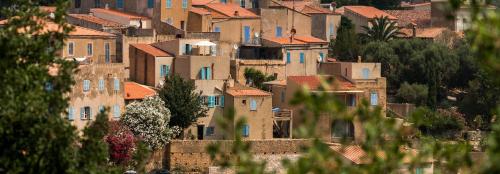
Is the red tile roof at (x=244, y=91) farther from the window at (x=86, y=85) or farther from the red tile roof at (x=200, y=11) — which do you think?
the red tile roof at (x=200, y=11)

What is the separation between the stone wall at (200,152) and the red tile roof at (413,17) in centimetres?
2713

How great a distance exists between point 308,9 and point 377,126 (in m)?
61.2

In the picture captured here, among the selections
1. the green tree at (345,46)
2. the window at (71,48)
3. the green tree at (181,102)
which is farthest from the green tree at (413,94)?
the window at (71,48)

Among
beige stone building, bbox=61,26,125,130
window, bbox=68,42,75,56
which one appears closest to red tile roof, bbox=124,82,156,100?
beige stone building, bbox=61,26,125,130

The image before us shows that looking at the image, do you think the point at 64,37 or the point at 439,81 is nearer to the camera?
the point at 64,37

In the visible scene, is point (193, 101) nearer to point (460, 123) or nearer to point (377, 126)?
point (460, 123)

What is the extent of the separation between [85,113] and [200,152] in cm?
477

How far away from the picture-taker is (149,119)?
5759 cm

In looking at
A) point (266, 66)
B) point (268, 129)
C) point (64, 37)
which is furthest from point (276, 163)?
point (64, 37)

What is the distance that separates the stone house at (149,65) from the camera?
62.5 metres

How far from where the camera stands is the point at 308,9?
258 ft

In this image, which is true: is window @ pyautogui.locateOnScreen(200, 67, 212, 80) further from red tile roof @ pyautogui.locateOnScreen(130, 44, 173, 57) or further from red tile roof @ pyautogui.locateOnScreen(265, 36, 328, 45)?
red tile roof @ pyautogui.locateOnScreen(265, 36, 328, 45)

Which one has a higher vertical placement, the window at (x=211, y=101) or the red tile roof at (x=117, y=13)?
the red tile roof at (x=117, y=13)

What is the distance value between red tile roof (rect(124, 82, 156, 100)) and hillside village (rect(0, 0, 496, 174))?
0.15 ft
